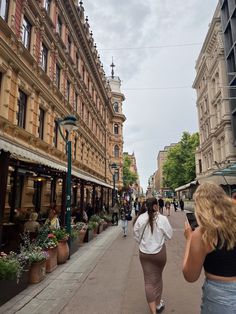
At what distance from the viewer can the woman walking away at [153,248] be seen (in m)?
4.33

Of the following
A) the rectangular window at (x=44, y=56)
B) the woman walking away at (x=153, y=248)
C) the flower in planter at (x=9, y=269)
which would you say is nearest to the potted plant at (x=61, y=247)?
the flower in planter at (x=9, y=269)

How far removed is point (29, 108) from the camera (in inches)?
551

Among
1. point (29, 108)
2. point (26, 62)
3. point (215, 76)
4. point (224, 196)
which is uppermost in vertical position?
point (215, 76)

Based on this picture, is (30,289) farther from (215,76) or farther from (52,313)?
(215,76)

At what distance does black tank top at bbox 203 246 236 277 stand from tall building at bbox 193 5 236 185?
27.1 meters

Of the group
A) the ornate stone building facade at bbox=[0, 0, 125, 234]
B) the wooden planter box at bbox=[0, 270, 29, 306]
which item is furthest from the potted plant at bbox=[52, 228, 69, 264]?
the wooden planter box at bbox=[0, 270, 29, 306]

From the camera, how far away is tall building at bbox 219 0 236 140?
95.1 ft

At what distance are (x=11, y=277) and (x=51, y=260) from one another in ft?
7.77

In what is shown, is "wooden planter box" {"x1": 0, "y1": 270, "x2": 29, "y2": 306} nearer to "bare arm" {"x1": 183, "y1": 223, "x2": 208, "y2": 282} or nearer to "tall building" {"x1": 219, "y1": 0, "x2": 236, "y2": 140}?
"bare arm" {"x1": 183, "y1": 223, "x2": 208, "y2": 282}

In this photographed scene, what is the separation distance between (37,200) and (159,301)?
508 inches

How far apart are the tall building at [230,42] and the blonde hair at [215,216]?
30.5 meters

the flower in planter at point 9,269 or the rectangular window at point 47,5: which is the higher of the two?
the rectangular window at point 47,5

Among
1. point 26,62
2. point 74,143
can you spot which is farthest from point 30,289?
point 74,143

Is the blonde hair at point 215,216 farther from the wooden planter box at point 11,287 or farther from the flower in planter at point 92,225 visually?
the flower in planter at point 92,225
